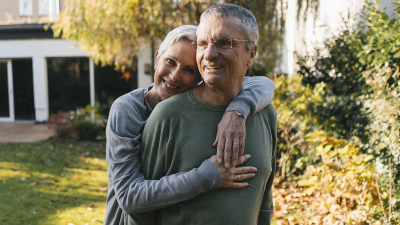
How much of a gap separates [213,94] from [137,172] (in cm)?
51

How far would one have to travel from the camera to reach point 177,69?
5.32 ft

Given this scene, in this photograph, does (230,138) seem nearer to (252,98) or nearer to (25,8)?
(252,98)

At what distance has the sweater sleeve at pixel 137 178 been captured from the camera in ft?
4.35

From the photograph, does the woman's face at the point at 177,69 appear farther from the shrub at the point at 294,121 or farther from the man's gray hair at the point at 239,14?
the shrub at the point at 294,121

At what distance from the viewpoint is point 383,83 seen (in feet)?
12.1

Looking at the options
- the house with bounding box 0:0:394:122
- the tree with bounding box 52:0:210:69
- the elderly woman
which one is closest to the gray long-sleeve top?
the elderly woman

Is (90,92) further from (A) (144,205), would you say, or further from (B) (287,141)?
(A) (144,205)

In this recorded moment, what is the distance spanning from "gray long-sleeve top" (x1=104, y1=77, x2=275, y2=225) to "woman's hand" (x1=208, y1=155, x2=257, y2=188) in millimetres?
33

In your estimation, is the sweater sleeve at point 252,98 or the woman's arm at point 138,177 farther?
the sweater sleeve at point 252,98

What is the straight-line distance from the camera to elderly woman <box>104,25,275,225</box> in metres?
1.34

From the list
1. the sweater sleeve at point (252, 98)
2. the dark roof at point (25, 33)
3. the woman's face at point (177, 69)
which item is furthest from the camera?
the dark roof at point (25, 33)

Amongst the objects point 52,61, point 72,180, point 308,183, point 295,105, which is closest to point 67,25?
point 72,180

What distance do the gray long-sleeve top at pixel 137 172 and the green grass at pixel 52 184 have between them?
309cm

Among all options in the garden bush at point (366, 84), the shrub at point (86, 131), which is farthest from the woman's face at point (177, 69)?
the shrub at point (86, 131)
